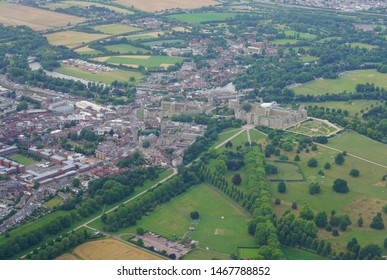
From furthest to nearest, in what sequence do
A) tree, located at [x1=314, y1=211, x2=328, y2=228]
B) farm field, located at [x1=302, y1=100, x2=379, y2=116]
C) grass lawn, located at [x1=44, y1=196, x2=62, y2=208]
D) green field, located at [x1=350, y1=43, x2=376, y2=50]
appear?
green field, located at [x1=350, y1=43, x2=376, y2=50], farm field, located at [x1=302, y1=100, x2=379, y2=116], grass lawn, located at [x1=44, y1=196, x2=62, y2=208], tree, located at [x1=314, y1=211, x2=328, y2=228]

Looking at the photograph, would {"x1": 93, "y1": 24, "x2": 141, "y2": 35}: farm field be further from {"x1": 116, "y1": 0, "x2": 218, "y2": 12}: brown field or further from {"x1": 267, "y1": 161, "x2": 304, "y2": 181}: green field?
{"x1": 267, "y1": 161, "x2": 304, "y2": 181}: green field

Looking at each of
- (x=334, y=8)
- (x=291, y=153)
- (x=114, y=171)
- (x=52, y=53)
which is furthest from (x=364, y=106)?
(x=334, y=8)

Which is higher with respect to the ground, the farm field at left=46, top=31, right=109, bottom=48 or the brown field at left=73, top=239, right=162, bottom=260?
the farm field at left=46, top=31, right=109, bottom=48

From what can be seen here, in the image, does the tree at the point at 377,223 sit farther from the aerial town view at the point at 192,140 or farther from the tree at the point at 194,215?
the tree at the point at 194,215

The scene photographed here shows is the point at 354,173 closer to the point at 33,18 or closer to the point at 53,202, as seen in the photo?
the point at 53,202

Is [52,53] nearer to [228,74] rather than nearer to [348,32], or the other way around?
[228,74]

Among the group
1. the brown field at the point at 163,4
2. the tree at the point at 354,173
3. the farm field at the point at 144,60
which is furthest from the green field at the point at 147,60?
the tree at the point at 354,173

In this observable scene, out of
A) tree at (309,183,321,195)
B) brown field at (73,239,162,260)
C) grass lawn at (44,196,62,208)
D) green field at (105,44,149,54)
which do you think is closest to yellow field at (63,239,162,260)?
brown field at (73,239,162,260)
